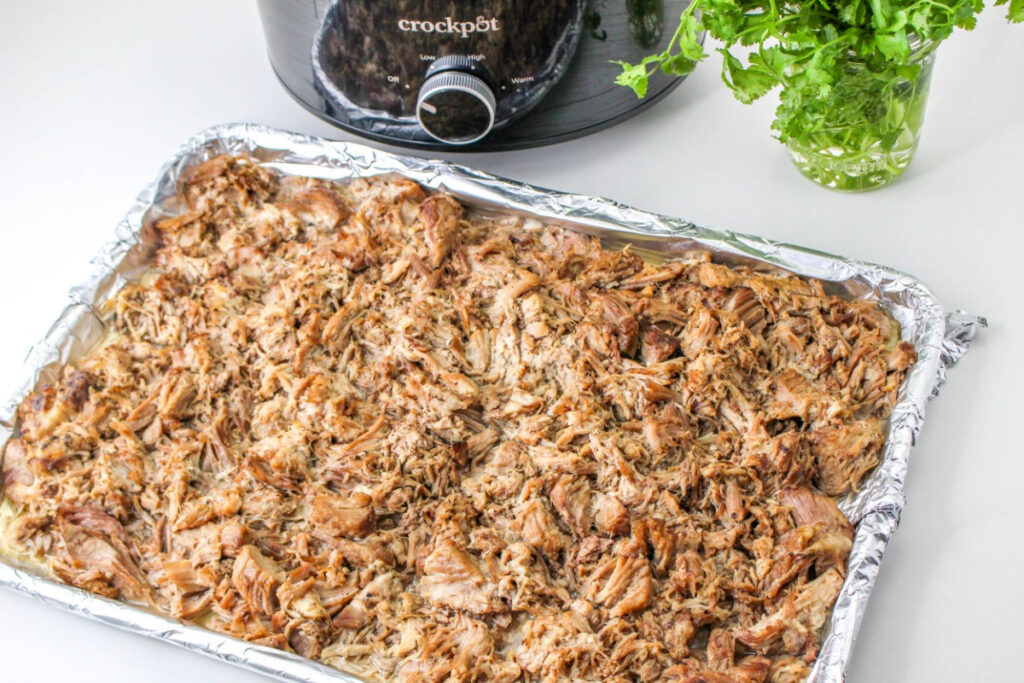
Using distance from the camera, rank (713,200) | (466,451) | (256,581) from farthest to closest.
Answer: (713,200) < (466,451) < (256,581)

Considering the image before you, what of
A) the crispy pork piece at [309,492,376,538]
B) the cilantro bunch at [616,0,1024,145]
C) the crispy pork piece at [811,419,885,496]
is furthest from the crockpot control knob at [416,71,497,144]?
the crispy pork piece at [811,419,885,496]

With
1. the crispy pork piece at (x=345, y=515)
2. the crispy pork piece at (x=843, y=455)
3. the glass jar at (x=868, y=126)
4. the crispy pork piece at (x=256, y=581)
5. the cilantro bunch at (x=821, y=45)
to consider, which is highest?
the cilantro bunch at (x=821, y=45)

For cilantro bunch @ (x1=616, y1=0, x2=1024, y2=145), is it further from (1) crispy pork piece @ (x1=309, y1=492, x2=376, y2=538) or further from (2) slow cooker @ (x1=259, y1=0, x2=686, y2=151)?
(1) crispy pork piece @ (x1=309, y1=492, x2=376, y2=538)

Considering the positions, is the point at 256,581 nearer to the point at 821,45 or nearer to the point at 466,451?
the point at 466,451

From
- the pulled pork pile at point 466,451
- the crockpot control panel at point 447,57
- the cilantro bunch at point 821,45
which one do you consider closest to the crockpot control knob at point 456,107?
the crockpot control panel at point 447,57

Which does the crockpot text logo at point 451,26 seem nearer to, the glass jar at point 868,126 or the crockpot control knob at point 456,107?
the crockpot control knob at point 456,107

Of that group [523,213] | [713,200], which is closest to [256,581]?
[523,213]
